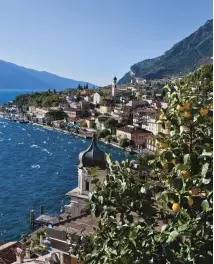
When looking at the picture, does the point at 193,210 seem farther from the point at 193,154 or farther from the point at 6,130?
the point at 6,130

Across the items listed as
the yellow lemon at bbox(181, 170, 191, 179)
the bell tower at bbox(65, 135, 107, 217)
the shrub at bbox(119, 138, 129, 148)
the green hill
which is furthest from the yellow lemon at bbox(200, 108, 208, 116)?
the green hill

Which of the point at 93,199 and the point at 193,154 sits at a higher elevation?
the point at 193,154

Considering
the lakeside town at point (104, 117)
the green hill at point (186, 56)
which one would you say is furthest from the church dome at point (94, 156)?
the green hill at point (186, 56)

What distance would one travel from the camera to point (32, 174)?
3231cm

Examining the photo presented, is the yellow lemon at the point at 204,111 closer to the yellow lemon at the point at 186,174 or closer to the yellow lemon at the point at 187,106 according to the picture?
the yellow lemon at the point at 187,106

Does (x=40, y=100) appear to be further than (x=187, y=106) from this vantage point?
Yes

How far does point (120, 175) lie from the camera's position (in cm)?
291

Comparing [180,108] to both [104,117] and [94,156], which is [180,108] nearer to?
[94,156]

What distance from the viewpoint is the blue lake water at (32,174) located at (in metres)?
21.7

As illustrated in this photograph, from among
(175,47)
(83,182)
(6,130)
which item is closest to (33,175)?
(83,182)

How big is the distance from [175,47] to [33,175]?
6827 inches

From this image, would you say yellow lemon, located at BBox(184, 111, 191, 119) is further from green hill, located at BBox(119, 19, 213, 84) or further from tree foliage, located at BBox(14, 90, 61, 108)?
green hill, located at BBox(119, 19, 213, 84)

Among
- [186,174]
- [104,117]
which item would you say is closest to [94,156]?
[186,174]

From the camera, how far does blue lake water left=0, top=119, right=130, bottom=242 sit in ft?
71.3
